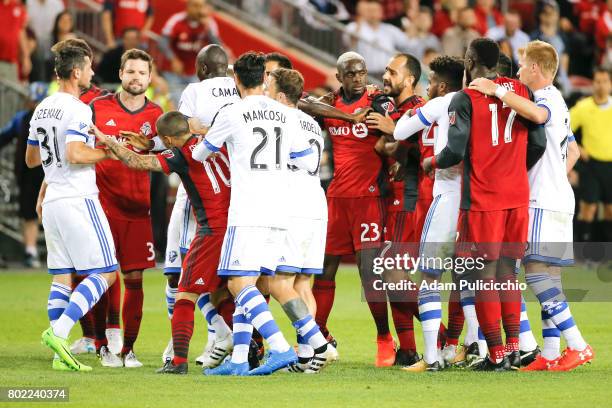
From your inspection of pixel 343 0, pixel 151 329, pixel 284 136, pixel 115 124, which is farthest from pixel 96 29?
pixel 284 136

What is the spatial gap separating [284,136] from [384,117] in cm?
133

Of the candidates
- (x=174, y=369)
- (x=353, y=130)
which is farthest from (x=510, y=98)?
(x=174, y=369)

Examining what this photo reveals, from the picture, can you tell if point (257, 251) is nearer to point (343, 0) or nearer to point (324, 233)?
point (324, 233)

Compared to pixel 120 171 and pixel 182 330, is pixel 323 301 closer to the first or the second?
pixel 182 330

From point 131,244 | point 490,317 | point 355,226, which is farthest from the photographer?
point 355,226

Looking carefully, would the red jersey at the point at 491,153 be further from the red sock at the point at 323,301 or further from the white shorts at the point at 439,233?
the red sock at the point at 323,301

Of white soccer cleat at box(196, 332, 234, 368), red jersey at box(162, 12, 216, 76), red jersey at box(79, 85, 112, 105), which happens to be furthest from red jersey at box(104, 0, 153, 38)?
white soccer cleat at box(196, 332, 234, 368)

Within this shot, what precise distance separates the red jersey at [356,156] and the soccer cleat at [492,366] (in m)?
1.91

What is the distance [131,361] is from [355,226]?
2.33m

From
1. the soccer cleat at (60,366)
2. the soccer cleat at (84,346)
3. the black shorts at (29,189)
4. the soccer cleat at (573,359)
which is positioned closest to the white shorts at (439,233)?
the soccer cleat at (573,359)

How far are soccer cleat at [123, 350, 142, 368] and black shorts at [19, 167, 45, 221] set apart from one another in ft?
27.1

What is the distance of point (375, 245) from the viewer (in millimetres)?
10984

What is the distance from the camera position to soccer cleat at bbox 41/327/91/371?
32.0ft

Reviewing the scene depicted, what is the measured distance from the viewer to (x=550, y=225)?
9.98 meters
